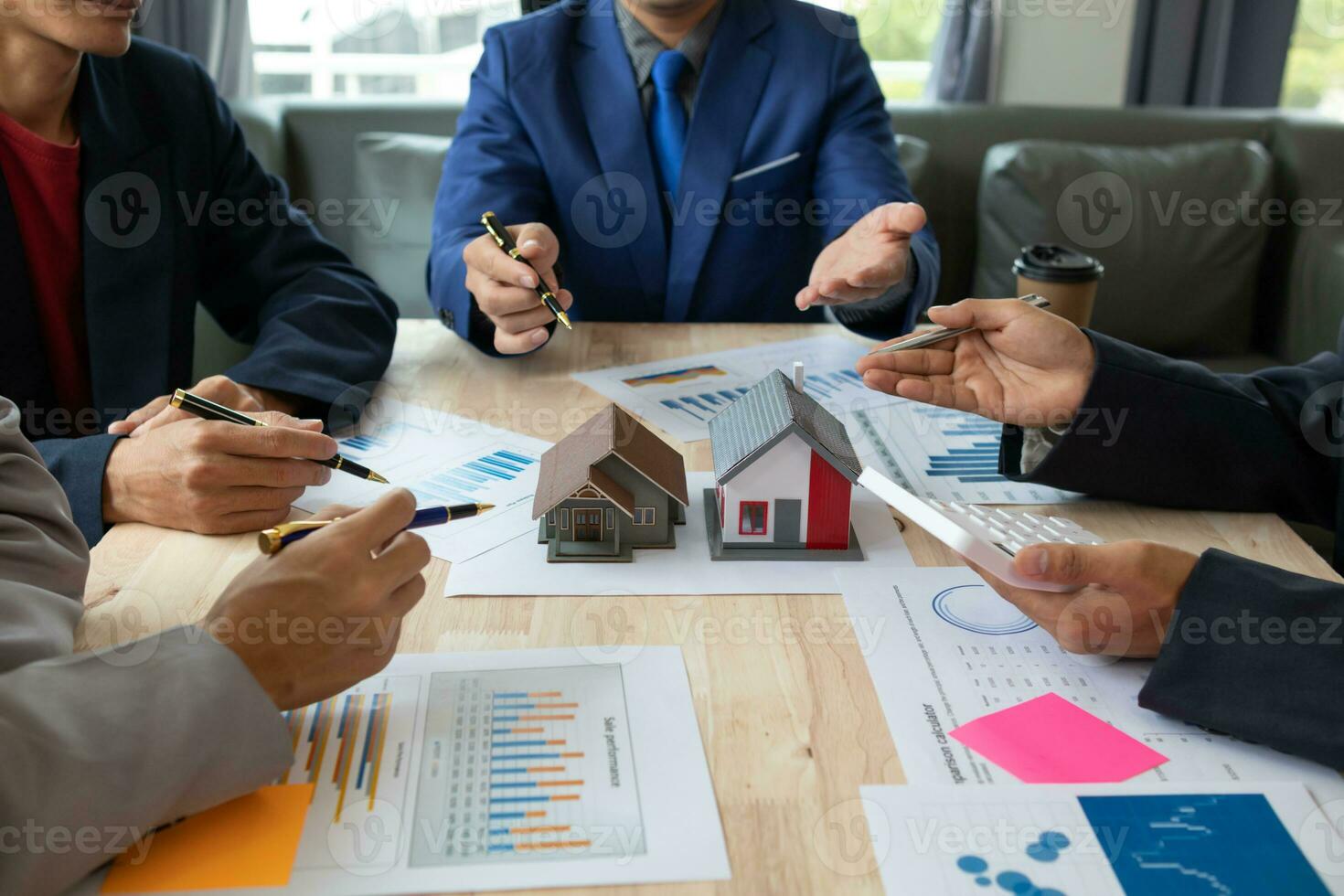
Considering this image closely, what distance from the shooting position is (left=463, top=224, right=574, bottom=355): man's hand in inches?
58.6

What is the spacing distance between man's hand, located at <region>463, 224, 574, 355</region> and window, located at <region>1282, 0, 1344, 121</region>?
10.0 feet

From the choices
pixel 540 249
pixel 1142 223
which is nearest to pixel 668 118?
pixel 540 249

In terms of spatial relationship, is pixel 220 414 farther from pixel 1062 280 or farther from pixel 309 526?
pixel 1062 280

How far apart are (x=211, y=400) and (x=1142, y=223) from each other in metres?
2.33

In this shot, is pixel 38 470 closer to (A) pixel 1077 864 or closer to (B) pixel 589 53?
(A) pixel 1077 864

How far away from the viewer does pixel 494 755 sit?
76cm

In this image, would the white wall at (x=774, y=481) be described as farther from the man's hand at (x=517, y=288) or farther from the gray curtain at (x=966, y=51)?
the gray curtain at (x=966, y=51)

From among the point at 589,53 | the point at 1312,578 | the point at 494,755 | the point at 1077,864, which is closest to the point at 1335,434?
the point at 1312,578

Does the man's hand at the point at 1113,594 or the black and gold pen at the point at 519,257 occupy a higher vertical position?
the black and gold pen at the point at 519,257

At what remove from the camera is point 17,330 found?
1.51m

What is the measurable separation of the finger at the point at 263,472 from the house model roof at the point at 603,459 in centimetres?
24

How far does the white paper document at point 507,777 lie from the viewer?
2.19ft

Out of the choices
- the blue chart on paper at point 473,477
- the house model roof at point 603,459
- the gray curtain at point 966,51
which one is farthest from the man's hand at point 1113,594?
the gray curtain at point 966,51

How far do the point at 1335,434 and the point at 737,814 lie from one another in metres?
0.87
